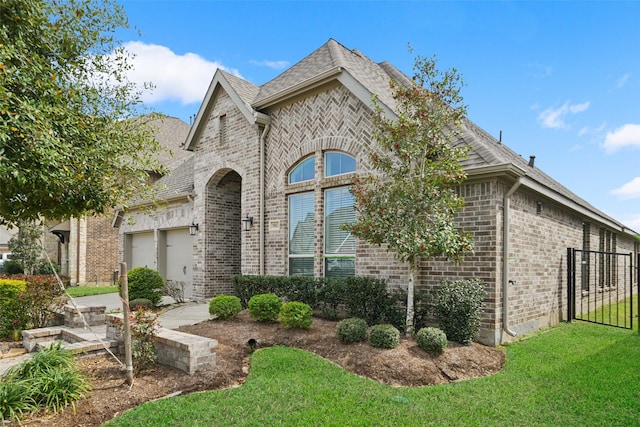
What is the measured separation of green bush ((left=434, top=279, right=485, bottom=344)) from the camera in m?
6.38

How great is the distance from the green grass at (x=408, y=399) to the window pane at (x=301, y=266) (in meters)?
3.63

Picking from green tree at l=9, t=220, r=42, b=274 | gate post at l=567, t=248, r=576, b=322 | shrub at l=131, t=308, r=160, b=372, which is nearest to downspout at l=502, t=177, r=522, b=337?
gate post at l=567, t=248, r=576, b=322

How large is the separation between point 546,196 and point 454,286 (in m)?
3.45

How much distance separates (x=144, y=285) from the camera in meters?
10.9

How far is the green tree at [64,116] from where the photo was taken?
4383 millimetres

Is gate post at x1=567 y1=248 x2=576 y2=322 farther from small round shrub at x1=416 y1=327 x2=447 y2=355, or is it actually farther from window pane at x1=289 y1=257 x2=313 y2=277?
window pane at x1=289 y1=257 x2=313 y2=277

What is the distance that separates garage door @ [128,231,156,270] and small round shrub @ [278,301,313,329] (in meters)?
9.94

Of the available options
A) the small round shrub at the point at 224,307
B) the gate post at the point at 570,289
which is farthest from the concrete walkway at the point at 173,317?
the gate post at the point at 570,289

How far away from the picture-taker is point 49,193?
16.0ft

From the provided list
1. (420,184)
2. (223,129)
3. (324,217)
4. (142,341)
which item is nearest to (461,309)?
(420,184)

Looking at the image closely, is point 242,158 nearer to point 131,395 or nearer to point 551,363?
point 131,395

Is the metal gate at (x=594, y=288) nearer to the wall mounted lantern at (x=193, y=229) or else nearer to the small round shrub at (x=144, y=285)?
the wall mounted lantern at (x=193, y=229)

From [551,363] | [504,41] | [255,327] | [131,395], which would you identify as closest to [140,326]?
[131,395]

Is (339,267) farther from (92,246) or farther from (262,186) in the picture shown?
(92,246)
